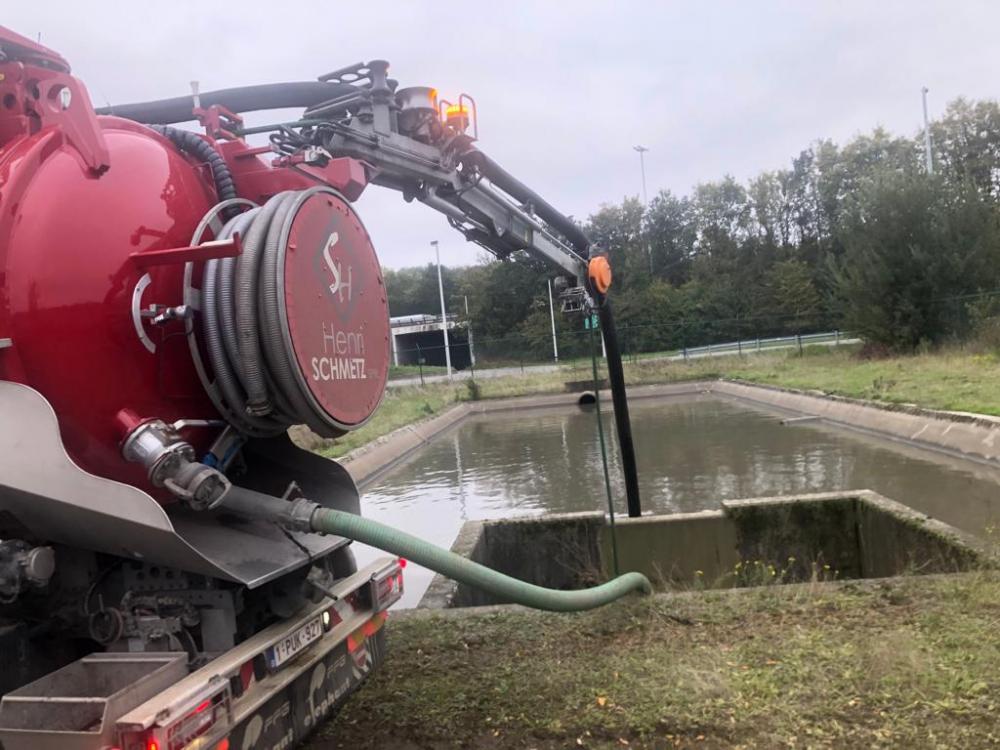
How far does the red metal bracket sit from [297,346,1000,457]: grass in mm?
6511

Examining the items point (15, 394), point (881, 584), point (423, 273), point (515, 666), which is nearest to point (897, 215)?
point (881, 584)

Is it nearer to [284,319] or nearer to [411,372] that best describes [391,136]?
[284,319]

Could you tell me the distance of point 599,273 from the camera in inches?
294

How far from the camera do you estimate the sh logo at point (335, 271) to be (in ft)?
10.6

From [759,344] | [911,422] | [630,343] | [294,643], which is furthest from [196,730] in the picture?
[630,343]

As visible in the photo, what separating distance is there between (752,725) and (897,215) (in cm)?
2752

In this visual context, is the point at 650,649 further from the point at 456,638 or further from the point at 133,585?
the point at 133,585

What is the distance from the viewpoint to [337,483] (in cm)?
Result: 376

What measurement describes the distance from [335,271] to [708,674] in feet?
8.48

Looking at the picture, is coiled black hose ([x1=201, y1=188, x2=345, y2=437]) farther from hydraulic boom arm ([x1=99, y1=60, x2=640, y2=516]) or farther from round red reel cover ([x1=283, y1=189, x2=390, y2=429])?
hydraulic boom arm ([x1=99, y1=60, x2=640, y2=516])

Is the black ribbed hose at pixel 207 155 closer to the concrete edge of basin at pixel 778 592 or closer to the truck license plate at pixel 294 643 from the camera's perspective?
the truck license plate at pixel 294 643

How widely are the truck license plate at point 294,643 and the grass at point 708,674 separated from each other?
799 millimetres

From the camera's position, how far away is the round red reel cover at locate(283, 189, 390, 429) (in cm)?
301

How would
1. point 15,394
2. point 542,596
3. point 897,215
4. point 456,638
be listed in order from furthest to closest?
1. point 897,215
2. point 456,638
3. point 542,596
4. point 15,394
